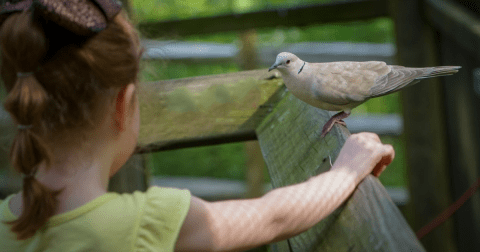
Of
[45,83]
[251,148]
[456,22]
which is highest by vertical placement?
[45,83]

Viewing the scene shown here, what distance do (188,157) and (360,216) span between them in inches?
198

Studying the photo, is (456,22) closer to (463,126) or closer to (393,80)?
(463,126)

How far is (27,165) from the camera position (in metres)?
0.89

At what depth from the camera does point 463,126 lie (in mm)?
2842

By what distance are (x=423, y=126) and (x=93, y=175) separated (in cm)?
232

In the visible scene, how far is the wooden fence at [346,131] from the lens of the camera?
898 mm

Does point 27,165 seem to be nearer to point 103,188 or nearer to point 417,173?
point 103,188

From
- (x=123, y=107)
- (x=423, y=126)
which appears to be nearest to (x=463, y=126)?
(x=423, y=126)

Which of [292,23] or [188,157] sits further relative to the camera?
[188,157]

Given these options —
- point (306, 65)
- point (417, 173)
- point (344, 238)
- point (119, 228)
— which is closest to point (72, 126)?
point (119, 228)

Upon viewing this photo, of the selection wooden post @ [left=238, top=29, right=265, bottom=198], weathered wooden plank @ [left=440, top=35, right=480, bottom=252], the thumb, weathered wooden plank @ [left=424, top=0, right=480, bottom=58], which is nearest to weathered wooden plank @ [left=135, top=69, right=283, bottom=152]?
the thumb

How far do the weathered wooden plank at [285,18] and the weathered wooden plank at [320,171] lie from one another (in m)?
1.69

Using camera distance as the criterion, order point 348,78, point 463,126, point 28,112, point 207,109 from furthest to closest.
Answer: point 463,126
point 207,109
point 348,78
point 28,112

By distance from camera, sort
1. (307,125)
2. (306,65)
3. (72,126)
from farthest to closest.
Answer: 1. (306,65)
2. (307,125)
3. (72,126)
